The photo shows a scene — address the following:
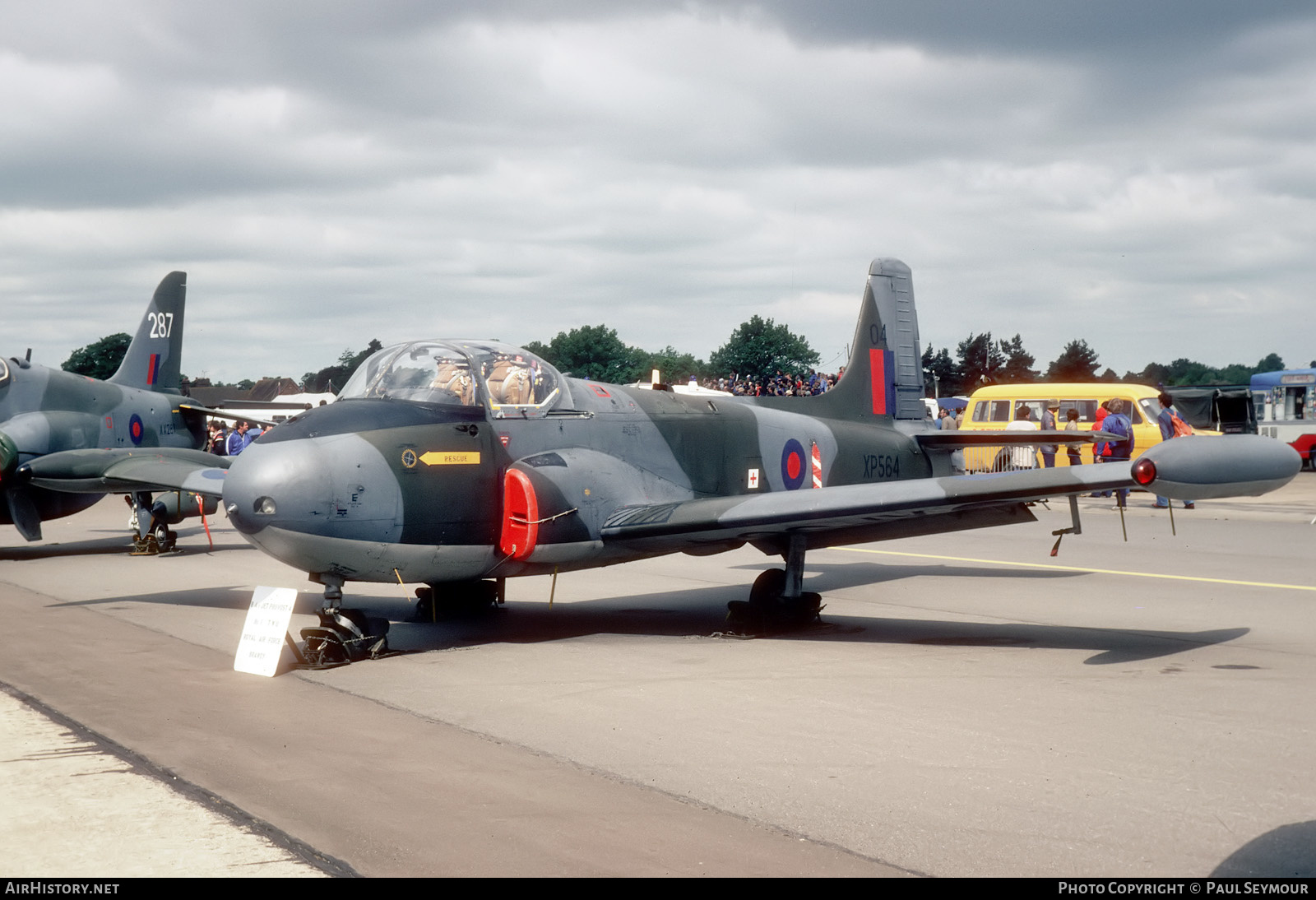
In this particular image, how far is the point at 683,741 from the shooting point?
6.42 meters

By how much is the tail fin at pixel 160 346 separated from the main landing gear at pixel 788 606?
16.5 metres

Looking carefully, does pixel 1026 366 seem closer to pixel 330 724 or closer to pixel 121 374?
pixel 121 374

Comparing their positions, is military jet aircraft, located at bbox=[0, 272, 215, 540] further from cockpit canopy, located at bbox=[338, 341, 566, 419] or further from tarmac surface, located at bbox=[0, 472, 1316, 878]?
cockpit canopy, located at bbox=[338, 341, 566, 419]

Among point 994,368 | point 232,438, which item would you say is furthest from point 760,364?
point 232,438

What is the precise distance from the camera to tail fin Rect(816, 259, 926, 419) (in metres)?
14.5

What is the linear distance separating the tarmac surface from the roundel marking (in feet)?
4.57

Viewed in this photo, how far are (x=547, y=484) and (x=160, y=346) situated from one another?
53.9 ft

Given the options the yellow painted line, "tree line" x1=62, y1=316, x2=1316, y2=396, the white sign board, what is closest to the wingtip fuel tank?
the yellow painted line

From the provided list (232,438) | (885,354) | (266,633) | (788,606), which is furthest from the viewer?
(232,438)

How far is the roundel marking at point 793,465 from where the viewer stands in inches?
500

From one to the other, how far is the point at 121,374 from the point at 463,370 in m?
15.9

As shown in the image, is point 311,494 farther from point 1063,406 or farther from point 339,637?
point 1063,406

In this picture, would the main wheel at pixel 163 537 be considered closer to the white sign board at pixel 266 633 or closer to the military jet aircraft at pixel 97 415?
the military jet aircraft at pixel 97 415

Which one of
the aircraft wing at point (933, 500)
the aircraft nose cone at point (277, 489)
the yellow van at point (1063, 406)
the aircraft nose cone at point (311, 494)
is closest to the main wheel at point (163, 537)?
the aircraft nose cone at point (311, 494)
